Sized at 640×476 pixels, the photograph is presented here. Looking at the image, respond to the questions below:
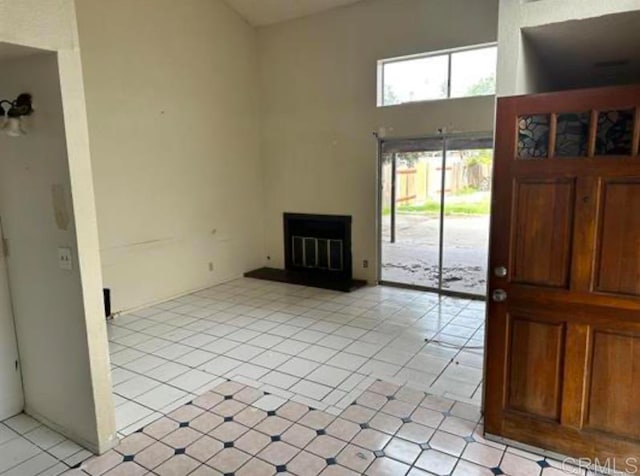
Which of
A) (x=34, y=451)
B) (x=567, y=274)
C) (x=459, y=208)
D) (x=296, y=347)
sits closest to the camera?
(x=567, y=274)

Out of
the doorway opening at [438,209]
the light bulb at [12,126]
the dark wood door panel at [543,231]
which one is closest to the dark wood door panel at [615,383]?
the dark wood door panel at [543,231]

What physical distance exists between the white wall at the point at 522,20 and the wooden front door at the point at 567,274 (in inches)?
7.7

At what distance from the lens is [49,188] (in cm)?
246

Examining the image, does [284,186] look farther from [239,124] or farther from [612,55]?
[612,55]

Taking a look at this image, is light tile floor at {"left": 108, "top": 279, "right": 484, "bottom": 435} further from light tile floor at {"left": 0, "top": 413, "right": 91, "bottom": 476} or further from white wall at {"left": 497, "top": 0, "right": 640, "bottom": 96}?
white wall at {"left": 497, "top": 0, "right": 640, "bottom": 96}

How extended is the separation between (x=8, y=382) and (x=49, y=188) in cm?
145

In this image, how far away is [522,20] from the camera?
2422 millimetres

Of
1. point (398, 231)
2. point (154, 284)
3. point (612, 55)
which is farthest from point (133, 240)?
point (612, 55)

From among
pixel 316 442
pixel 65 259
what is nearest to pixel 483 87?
pixel 316 442

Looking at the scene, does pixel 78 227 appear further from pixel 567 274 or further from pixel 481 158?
pixel 481 158

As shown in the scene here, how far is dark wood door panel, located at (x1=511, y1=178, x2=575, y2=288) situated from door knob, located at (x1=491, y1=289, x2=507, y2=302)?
10 centimetres

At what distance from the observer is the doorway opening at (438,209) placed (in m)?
5.58

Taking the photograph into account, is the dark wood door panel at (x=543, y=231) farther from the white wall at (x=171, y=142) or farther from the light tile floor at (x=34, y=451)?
the white wall at (x=171, y=142)

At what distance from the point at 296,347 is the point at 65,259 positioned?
7.33ft
